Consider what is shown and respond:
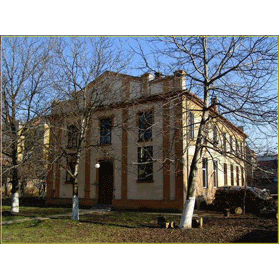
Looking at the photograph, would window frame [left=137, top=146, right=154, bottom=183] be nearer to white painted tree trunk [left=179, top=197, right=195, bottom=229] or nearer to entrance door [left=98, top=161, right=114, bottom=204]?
entrance door [left=98, top=161, right=114, bottom=204]

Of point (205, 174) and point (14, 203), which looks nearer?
point (14, 203)

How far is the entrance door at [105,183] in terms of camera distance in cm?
1936

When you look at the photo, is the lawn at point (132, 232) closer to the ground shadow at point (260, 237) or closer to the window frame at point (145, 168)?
the ground shadow at point (260, 237)

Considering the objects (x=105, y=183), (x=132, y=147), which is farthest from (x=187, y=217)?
(x=105, y=183)

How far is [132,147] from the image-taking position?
18.3m

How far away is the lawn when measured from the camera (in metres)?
8.51

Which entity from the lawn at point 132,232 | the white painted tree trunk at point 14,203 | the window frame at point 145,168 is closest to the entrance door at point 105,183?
the window frame at point 145,168

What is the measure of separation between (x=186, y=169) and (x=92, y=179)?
6844mm

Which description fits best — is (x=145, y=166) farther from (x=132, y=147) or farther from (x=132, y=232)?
(x=132, y=232)

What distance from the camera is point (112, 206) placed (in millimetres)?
18156

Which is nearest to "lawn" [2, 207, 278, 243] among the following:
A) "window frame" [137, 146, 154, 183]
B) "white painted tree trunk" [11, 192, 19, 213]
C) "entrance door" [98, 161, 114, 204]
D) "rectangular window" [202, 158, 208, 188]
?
"white painted tree trunk" [11, 192, 19, 213]

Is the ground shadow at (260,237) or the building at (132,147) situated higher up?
the building at (132,147)

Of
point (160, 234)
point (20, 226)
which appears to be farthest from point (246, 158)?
point (20, 226)

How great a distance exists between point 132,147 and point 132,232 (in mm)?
8875
